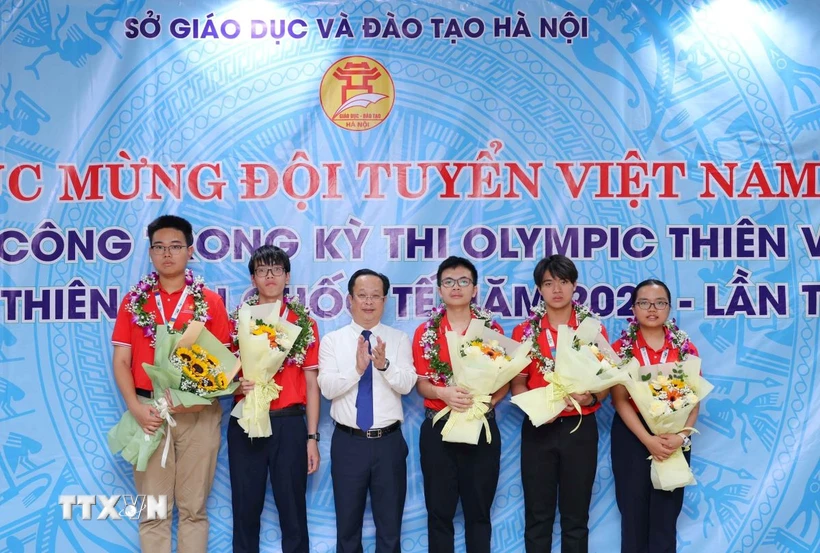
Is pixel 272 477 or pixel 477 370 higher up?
pixel 477 370

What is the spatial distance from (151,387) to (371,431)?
110 centimetres

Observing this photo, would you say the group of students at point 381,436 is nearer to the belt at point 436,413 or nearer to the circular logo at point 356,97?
the belt at point 436,413

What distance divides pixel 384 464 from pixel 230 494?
99 centimetres

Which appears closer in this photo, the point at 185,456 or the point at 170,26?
the point at 185,456

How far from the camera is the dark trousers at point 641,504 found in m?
3.72

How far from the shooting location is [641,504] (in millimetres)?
3748

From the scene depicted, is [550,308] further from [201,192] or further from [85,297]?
[85,297]

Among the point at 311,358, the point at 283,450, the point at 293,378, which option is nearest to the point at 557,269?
the point at 311,358

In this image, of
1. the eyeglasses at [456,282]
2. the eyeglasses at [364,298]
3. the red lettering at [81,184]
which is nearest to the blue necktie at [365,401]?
the eyeglasses at [364,298]

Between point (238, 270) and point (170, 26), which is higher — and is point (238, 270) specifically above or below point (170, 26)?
below

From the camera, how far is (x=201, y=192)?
411 cm

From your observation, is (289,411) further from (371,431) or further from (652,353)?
(652,353)

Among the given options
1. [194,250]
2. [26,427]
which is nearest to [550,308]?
[194,250]

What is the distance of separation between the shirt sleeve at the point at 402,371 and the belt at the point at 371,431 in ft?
0.66
